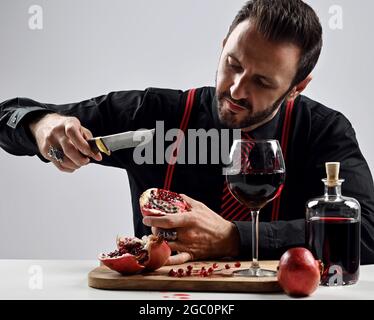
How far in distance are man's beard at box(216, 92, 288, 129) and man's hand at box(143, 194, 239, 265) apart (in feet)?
1.25

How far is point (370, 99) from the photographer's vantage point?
3615mm

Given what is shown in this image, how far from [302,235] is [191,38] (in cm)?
210

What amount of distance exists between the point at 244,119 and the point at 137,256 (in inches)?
27.2

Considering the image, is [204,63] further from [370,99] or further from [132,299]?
[132,299]

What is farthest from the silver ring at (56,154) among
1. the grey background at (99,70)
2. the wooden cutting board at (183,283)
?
the grey background at (99,70)

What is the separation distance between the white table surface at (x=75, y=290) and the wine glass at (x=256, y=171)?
0.13 m

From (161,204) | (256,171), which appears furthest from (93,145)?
(256,171)

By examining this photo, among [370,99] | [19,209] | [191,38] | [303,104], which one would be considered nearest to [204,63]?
[191,38]

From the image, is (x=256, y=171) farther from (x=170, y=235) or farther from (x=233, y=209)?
(x=233, y=209)

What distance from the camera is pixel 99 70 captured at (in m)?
3.67

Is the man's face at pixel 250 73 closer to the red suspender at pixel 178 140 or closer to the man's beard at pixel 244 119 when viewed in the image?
the man's beard at pixel 244 119

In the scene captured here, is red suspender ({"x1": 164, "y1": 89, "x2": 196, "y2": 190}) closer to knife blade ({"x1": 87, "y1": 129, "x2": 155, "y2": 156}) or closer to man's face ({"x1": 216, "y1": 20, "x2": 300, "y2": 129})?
man's face ({"x1": 216, "y1": 20, "x2": 300, "y2": 129})

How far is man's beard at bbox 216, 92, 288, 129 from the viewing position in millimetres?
1969

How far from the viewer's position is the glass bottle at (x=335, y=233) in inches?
57.0
